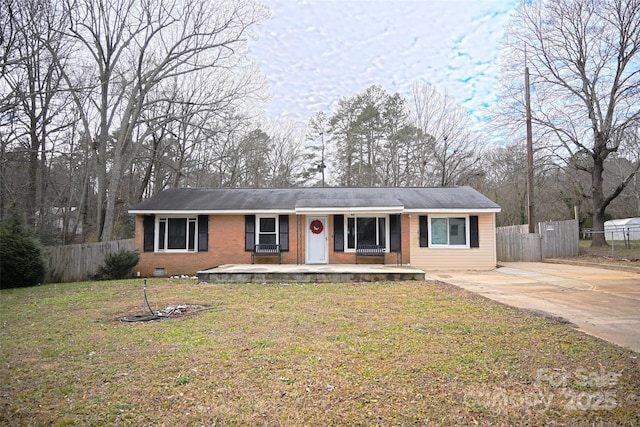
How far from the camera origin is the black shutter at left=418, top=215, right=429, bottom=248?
14.3 metres

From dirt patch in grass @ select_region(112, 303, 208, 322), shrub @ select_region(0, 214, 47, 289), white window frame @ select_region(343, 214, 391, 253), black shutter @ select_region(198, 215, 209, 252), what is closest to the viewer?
dirt patch in grass @ select_region(112, 303, 208, 322)

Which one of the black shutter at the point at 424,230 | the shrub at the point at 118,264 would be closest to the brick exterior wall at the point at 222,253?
the shrub at the point at 118,264

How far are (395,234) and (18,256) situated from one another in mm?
12684

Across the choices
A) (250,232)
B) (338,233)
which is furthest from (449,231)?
(250,232)

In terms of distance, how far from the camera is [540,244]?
17328 millimetres

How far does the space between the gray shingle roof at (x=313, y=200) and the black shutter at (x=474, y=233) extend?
0.54 metres

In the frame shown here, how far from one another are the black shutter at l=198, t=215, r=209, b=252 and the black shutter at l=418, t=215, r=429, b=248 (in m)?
8.17

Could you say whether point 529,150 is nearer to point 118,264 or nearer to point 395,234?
point 395,234

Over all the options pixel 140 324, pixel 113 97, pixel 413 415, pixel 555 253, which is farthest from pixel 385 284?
pixel 113 97

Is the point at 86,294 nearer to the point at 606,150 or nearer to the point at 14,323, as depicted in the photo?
the point at 14,323

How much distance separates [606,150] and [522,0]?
8.51 m

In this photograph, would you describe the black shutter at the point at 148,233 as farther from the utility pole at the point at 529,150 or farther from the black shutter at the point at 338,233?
the utility pole at the point at 529,150

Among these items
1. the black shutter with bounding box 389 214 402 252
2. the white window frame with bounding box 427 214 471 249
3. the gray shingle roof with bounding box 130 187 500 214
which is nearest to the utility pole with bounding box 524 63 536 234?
the gray shingle roof with bounding box 130 187 500 214

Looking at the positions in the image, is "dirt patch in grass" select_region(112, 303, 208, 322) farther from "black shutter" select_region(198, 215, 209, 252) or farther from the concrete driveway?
"black shutter" select_region(198, 215, 209, 252)
